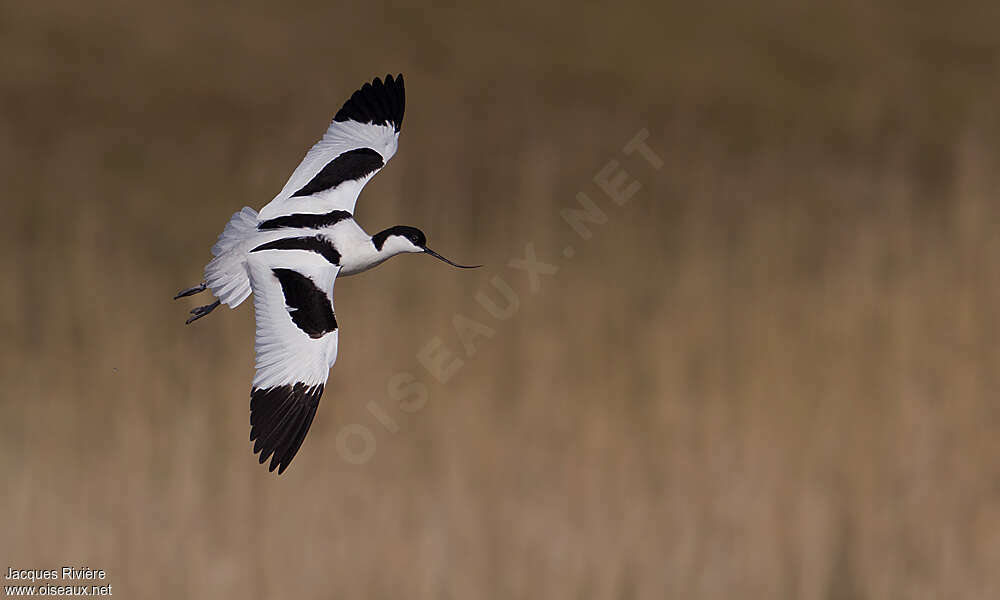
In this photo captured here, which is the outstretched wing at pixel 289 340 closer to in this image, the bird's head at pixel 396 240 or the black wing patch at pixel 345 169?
the bird's head at pixel 396 240

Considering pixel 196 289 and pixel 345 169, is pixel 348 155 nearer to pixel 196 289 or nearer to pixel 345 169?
pixel 345 169

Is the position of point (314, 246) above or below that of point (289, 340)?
above

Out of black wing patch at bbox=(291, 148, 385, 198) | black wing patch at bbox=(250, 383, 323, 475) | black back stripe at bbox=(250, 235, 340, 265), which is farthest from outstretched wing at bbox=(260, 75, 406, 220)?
black wing patch at bbox=(250, 383, 323, 475)

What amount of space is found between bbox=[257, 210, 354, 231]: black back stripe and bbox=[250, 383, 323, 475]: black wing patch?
37cm

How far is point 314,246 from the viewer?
2.75m

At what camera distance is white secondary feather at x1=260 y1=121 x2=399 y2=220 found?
300cm

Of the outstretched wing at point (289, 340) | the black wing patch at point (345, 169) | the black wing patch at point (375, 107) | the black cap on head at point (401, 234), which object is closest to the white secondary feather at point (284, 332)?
the outstretched wing at point (289, 340)

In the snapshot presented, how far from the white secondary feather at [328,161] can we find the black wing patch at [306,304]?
0.81ft

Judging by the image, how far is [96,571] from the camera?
500cm

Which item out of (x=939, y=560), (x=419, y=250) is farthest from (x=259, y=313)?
(x=939, y=560)

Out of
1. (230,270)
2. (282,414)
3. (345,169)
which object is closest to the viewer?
(282,414)

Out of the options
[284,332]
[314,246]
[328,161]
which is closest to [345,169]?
[328,161]

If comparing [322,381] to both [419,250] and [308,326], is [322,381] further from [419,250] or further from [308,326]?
[419,250]

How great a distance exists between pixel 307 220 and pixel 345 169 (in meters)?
0.35
